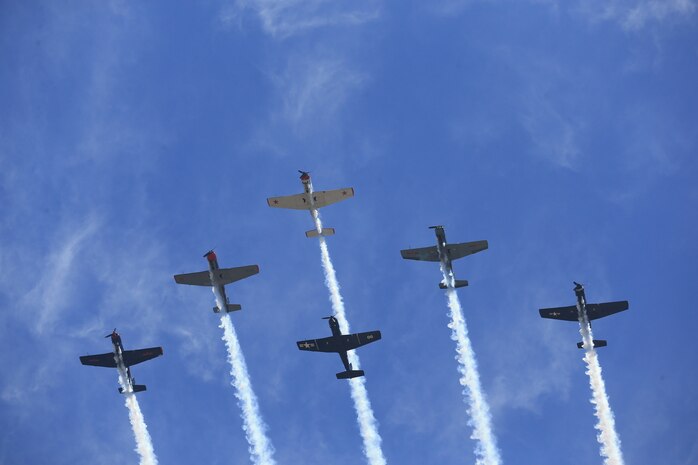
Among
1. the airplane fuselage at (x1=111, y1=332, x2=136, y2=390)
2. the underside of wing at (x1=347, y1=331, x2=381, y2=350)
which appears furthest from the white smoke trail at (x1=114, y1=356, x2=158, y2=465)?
the underside of wing at (x1=347, y1=331, x2=381, y2=350)

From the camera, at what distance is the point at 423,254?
125 m

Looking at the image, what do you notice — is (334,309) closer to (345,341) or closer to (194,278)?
(345,341)

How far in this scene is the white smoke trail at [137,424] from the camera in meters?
122

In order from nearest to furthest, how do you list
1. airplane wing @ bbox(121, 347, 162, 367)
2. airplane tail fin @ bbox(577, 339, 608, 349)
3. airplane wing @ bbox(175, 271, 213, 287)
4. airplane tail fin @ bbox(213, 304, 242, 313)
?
airplane tail fin @ bbox(577, 339, 608, 349)
airplane wing @ bbox(121, 347, 162, 367)
airplane tail fin @ bbox(213, 304, 242, 313)
airplane wing @ bbox(175, 271, 213, 287)

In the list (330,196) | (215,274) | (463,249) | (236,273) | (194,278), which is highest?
(330,196)

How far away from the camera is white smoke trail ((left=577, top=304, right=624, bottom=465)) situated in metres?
118

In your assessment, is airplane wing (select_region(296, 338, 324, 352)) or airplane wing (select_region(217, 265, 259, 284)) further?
airplane wing (select_region(217, 265, 259, 284))

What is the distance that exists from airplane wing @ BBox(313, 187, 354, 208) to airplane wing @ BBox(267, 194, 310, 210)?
3.12ft

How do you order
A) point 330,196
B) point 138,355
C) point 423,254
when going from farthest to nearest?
1. point 330,196
2. point 423,254
3. point 138,355

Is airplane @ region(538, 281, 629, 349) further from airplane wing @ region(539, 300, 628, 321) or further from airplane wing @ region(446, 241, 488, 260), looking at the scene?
airplane wing @ region(446, 241, 488, 260)

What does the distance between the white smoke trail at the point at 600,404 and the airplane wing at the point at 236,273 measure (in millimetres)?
28867

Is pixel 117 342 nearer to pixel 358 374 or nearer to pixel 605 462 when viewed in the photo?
pixel 358 374

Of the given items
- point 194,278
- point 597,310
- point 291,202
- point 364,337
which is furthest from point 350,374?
point 597,310

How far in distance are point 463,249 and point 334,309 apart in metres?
12.9
